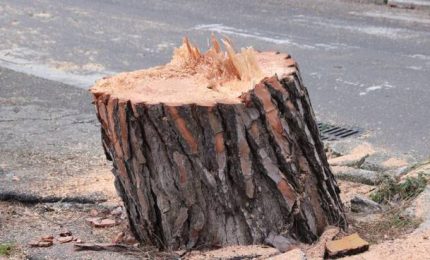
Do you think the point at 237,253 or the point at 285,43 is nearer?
the point at 237,253

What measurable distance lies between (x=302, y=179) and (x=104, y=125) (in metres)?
0.91

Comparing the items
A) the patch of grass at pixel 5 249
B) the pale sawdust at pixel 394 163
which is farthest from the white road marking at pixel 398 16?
the patch of grass at pixel 5 249

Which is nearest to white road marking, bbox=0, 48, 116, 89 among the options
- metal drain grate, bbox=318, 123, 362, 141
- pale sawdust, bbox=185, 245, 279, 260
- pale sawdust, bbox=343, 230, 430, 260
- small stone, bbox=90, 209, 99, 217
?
metal drain grate, bbox=318, 123, 362, 141

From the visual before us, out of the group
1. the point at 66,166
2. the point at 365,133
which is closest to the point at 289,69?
the point at 66,166

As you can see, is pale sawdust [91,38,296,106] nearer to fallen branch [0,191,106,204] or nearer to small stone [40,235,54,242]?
small stone [40,235,54,242]

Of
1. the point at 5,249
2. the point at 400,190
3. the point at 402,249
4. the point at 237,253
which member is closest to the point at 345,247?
the point at 402,249

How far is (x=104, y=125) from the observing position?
11.8ft

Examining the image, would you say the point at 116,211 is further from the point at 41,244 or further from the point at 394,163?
the point at 394,163

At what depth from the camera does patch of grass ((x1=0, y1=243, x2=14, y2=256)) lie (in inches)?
141

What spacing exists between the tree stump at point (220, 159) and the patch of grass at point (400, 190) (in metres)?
0.47

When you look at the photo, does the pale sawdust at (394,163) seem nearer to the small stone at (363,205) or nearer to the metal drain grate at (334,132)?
the metal drain grate at (334,132)

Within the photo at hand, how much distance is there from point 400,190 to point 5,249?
1.93 meters

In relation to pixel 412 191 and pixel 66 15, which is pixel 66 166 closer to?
pixel 412 191

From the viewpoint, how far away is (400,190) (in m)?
4.05
